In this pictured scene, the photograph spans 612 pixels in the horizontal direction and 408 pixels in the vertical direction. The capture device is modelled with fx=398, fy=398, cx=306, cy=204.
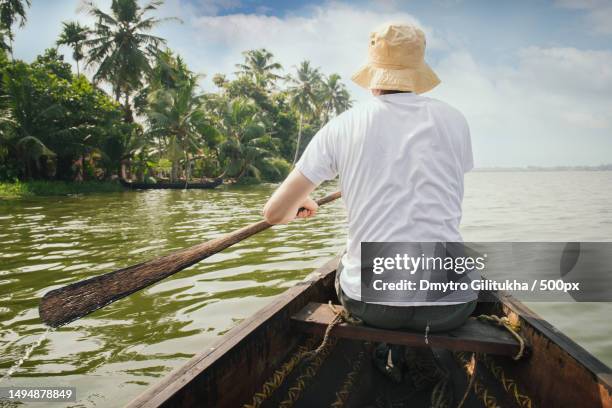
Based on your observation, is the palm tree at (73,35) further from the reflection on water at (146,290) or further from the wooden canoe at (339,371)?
the wooden canoe at (339,371)

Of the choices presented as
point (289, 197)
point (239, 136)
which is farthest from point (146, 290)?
point (239, 136)

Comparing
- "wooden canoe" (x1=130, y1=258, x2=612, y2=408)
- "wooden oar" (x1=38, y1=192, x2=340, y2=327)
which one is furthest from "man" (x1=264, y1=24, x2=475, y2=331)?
A: "wooden oar" (x1=38, y1=192, x2=340, y2=327)

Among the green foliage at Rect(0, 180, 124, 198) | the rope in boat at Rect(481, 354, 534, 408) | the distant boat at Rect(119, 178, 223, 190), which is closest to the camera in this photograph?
the rope in boat at Rect(481, 354, 534, 408)

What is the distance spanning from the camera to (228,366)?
5.10ft

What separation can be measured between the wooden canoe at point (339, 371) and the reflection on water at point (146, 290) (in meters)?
1.17

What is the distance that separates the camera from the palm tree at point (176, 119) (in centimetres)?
2109

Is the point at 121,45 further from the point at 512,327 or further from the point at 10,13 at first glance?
the point at 512,327

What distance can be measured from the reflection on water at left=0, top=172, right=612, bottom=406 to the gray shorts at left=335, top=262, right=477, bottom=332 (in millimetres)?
1680

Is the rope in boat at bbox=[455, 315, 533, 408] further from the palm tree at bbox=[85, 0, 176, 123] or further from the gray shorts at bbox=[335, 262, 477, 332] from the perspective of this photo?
the palm tree at bbox=[85, 0, 176, 123]

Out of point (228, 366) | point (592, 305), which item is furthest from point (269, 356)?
point (592, 305)

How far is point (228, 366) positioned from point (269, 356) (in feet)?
1.10

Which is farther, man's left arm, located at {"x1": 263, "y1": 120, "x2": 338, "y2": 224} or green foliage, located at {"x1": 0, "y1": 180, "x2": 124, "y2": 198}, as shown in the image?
green foliage, located at {"x1": 0, "y1": 180, "x2": 124, "y2": 198}

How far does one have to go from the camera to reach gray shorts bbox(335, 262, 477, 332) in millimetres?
1559

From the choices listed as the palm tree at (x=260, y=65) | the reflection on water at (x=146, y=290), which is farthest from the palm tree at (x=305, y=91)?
the reflection on water at (x=146, y=290)
